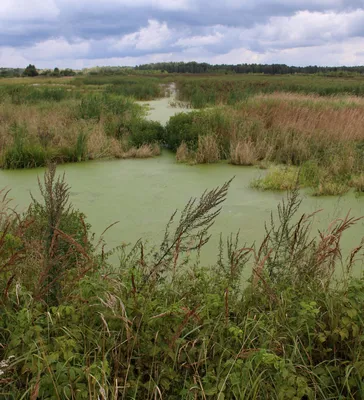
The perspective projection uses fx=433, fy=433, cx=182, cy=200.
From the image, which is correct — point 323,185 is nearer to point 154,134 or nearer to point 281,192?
point 281,192

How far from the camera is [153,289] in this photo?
7.22 feet

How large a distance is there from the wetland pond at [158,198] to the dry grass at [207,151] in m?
0.17

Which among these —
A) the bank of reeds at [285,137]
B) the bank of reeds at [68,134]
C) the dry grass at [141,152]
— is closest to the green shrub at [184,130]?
the bank of reeds at [285,137]

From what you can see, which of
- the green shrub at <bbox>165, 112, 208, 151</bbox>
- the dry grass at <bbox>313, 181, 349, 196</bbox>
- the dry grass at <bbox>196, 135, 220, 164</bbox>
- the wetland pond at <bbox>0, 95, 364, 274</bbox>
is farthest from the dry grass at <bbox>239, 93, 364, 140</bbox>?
the dry grass at <bbox>313, 181, 349, 196</bbox>

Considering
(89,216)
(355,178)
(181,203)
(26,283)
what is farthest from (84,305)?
(355,178)

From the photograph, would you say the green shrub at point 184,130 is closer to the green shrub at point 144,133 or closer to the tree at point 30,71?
the green shrub at point 144,133

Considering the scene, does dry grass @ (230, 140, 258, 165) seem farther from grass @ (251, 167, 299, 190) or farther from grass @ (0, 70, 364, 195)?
grass @ (251, 167, 299, 190)

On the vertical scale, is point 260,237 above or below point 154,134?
below

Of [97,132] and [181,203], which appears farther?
[97,132]

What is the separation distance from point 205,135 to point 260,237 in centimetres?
398

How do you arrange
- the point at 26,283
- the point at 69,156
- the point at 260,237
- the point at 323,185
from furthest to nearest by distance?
the point at 69,156
the point at 323,185
the point at 260,237
the point at 26,283

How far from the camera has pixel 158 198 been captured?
16.9 ft

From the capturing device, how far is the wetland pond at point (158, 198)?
4.12 m

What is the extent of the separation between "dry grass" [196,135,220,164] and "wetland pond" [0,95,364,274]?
171 millimetres
